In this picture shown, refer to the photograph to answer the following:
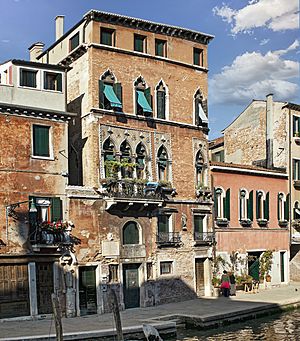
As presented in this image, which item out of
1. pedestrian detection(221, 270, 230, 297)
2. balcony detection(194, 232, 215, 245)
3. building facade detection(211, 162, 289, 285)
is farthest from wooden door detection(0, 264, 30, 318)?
building facade detection(211, 162, 289, 285)

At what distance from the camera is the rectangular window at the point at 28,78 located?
73.8 feet

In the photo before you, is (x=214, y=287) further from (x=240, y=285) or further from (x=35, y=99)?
(x=35, y=99)

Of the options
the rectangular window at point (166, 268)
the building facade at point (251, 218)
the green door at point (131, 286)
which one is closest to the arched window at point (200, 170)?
the building facade at point (251, 218)

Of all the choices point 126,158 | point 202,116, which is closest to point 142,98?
point 126,158

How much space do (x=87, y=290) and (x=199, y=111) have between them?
1043cm

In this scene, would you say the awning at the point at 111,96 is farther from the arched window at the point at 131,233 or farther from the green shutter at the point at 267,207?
the green shutter at the point at 267,207

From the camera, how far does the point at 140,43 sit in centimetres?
2697

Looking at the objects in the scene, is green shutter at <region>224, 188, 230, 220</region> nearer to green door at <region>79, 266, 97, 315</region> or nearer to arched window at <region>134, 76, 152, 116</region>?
arched window at <region>134, 76, 152, 116</region>

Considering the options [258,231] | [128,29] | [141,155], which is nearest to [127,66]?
[128,29]

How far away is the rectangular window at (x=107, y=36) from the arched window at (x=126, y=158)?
4.36 meters

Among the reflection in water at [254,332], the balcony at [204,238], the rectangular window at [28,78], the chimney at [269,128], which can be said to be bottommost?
the reflection in water at [254,332]

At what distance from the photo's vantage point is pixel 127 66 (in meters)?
26.2

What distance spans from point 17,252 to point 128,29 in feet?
36.3

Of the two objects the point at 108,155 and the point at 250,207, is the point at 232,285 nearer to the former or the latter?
the point at 250,207
